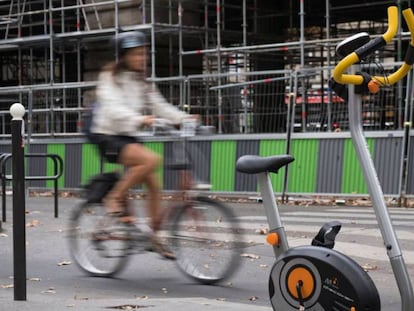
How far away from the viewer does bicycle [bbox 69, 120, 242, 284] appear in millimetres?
6609

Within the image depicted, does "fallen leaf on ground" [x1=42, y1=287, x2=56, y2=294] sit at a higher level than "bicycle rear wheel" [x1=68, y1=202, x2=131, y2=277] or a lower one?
lower

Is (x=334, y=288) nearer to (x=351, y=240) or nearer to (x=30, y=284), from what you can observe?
(x=30, y=284)

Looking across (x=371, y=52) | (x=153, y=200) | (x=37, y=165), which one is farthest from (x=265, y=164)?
(x=37, y=165)

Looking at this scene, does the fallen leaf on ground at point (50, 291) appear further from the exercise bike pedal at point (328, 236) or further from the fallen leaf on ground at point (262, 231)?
the fallen leaf on ground at point (262, 231)

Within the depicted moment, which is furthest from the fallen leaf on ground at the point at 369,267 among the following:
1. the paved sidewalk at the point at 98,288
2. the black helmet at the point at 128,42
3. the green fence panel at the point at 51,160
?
the green fence panel at the point at 51,160

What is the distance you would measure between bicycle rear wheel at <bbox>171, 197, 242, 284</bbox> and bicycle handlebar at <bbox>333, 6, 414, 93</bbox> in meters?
2.66

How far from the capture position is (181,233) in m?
6.72

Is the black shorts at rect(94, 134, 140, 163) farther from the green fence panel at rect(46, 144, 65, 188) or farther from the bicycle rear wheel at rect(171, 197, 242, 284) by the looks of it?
the green fence panel at rect(46, 144, 65, 188)

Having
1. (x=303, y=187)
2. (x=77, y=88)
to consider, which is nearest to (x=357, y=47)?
(x=303, y=187)

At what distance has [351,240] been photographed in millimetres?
8797

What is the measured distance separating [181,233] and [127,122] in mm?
994

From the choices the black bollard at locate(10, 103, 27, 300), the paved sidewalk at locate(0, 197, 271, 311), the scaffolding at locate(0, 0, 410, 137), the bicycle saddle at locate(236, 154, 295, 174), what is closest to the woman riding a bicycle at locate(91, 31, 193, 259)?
the paved sidewalk at locate(0, 197, 271, 311)

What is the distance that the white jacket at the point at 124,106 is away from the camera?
684cm

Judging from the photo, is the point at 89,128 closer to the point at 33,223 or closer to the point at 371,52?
the point at 371,52
